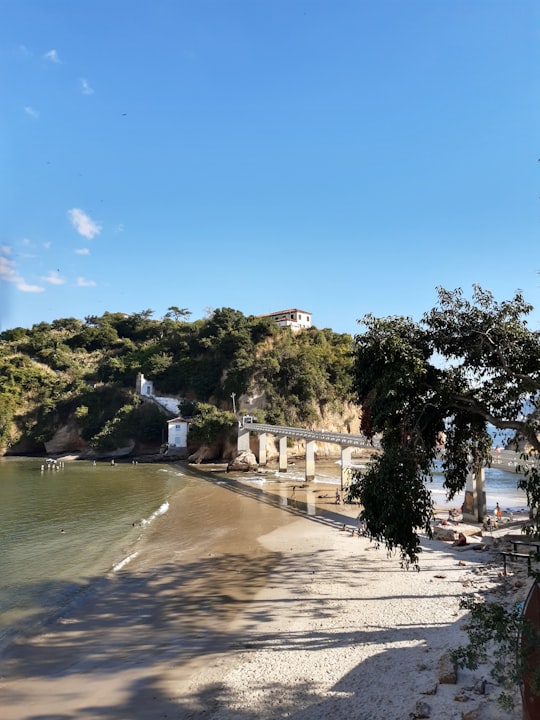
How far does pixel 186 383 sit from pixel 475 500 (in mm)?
52838

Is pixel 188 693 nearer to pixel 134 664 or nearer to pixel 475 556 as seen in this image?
pixel 134 664

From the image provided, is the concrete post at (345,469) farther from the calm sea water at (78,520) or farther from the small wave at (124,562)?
the small wave at (124,562)

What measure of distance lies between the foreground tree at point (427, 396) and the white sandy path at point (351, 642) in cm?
229

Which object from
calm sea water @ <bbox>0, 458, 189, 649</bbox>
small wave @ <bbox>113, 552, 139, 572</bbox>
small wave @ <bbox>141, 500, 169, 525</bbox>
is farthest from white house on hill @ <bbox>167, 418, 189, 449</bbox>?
small wave @ <bbox>113, 552, 139, 572</bbox>

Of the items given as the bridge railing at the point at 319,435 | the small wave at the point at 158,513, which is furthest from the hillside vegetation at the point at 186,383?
the small wave at the point at 158,513

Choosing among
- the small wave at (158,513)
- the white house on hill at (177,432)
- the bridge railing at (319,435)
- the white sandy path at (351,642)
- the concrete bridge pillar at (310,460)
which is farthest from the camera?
the white house on hill at (177,432)

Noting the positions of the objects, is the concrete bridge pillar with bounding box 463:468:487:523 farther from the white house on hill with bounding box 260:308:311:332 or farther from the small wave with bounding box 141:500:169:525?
the white house on hill with bounding box 260:308:311:332

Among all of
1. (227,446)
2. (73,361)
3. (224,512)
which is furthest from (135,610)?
(73,361)

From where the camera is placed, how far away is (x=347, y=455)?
109 feet

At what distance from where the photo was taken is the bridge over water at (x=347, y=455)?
2120 centimetres

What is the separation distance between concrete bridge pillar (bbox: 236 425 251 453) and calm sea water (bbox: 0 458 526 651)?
637cm

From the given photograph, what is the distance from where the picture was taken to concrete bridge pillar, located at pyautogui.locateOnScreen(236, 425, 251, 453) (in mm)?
53750


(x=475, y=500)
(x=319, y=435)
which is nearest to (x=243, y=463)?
(x=319, y=435)

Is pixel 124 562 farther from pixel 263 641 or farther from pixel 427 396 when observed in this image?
pixel 427 396
